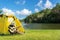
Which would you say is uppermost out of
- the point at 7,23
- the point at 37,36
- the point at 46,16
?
the point at 46,16

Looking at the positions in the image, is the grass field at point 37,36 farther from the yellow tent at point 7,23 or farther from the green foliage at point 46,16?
the green foliage at point 46,16

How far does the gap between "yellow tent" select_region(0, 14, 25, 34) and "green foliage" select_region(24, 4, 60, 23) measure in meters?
0.24

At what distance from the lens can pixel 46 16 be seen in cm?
435

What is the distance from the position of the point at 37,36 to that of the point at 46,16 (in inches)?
23.5

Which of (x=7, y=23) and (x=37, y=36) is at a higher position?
(x=7, y=23)

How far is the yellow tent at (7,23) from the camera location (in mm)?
4195

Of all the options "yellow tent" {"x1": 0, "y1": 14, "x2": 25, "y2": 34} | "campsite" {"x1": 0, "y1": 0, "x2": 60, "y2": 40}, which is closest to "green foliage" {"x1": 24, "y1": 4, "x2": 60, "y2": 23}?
"campsite" {"x1": 0, "y1": 0, "x2": 60, "y2": 40}

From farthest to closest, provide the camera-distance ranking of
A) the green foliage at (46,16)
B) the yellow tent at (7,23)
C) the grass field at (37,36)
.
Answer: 1. the green foliage at (46,16)
2. the yellow tent at (7,23)
3. the grass field at (37,36)

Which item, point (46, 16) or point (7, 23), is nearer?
point (7, 23)

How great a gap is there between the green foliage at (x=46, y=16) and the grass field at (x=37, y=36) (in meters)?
0.28

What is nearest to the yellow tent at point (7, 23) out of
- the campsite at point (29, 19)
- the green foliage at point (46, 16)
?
Result: the campsite at point (29, 19)

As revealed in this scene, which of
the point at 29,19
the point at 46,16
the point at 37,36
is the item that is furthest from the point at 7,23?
the point at 46,16

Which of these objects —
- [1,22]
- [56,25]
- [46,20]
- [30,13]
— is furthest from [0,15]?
[56,25]

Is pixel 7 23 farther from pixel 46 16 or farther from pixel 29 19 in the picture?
pixel 46 16
